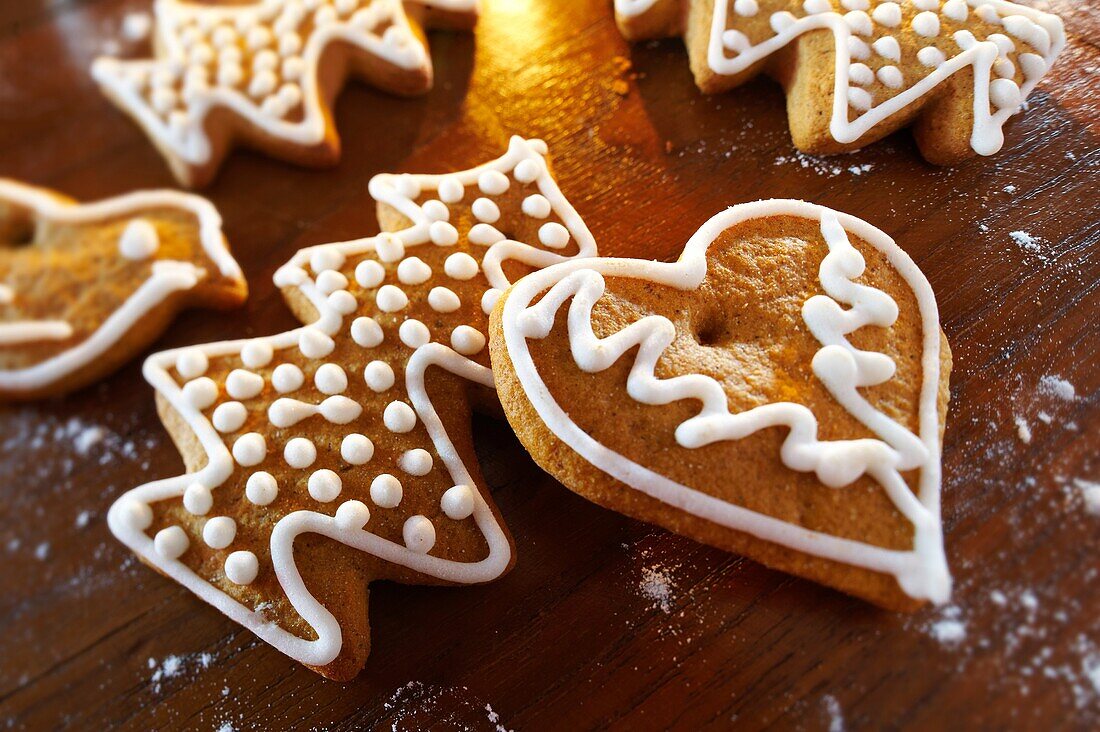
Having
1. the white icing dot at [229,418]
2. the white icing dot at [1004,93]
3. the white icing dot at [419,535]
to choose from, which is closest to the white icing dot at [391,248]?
the white icing dot at [229,418]

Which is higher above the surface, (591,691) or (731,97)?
(731,97)

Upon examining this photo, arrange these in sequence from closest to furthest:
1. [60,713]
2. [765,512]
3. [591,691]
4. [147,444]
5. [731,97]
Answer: [765,512] < [591,691] < [60,713] < [147,444] < [731,97]

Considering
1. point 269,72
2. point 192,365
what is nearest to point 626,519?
point 192,365

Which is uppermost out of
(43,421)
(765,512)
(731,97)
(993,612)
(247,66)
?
(731,97)

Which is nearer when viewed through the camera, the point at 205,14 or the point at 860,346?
the point at 860,346

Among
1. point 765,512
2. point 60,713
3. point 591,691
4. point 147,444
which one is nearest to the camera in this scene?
point 765,512

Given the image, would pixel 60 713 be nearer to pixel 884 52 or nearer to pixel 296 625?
pixel 296 625

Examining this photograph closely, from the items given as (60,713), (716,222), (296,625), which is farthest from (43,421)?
(716,222)

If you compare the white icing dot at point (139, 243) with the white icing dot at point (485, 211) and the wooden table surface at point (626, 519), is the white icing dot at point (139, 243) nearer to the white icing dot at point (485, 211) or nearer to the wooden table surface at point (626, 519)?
the wooden table surface at point (626, 519)

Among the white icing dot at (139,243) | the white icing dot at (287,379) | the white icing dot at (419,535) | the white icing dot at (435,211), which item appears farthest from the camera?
the white icing dot at (139,243)
